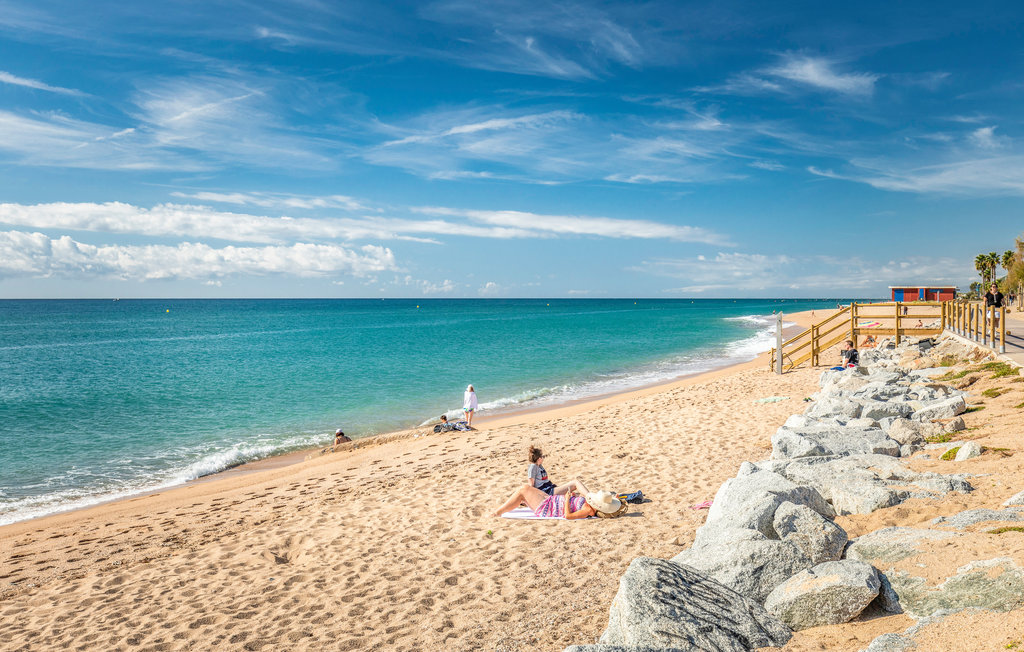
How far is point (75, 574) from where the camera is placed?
8.05 meters

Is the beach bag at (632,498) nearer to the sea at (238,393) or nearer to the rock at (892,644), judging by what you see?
the rock at (892,644)

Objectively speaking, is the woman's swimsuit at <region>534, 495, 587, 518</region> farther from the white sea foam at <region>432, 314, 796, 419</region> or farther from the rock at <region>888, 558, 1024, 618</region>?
the white sea foam at <region>432, 314, 796, 419</region>

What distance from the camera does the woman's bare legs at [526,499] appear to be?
28.5 feet

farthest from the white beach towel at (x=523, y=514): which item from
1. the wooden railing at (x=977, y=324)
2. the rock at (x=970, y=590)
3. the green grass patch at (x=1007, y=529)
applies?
the wooden railing at (x=977, y=324)

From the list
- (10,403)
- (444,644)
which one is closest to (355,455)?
(444,644)

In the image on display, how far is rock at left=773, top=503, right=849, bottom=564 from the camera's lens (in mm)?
4879

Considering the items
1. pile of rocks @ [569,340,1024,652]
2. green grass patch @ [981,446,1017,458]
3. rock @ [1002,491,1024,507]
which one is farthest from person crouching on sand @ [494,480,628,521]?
green grass patch @ [981,446,1017,458]

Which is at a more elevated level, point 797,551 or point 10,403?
point 797,551

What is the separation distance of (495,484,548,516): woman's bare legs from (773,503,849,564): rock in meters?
4.08

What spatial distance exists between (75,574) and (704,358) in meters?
33.7

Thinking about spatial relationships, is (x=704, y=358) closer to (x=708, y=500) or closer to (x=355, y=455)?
(x=355, y=455)

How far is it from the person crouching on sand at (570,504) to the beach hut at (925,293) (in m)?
41.7

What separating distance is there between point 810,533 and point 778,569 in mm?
533

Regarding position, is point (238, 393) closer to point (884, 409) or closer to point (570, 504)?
point (570, 504)
